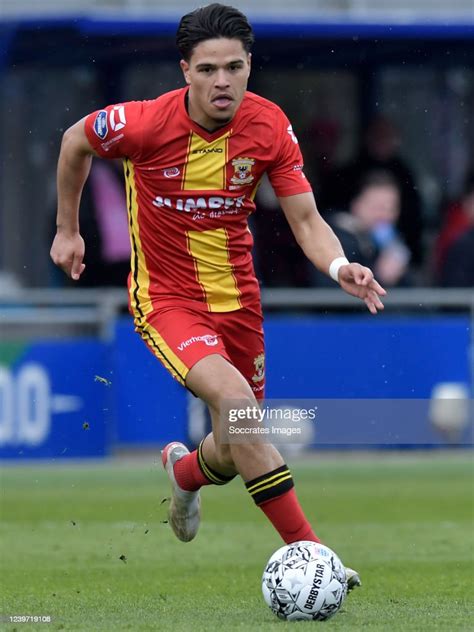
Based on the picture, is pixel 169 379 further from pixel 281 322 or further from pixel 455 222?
pixel 455 222

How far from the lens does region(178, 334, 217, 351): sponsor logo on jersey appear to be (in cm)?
758

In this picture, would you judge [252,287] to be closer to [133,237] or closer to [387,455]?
[133,237]

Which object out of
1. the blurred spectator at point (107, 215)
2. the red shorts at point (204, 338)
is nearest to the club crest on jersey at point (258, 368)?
the red shorts at point (204, 338)

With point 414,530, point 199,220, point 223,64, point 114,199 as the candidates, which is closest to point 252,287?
point 199,220

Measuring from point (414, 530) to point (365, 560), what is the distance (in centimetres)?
137

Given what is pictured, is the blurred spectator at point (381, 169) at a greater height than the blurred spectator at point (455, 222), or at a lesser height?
greater

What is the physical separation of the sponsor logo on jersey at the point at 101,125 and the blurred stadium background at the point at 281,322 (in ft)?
7.86

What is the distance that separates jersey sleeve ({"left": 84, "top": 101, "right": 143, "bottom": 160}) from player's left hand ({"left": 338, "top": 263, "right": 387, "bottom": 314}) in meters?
1.23

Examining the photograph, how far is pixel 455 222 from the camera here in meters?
16.0

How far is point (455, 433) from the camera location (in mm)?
14500

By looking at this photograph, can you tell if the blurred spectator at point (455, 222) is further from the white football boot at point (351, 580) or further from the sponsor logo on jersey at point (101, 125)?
the white football boot at point (351, 580)

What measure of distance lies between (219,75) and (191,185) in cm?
57

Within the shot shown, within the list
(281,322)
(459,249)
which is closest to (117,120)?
(281,322)
